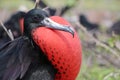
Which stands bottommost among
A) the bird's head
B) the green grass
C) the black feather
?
the green grass

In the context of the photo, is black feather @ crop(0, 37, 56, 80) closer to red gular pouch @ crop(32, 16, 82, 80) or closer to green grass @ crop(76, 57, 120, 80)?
red gular pouch @ crop(32, 16, 82, 80)

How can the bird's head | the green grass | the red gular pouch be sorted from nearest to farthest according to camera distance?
the red gular pouch
the bird's head
the green grass

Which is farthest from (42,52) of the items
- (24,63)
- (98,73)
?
(98,73)

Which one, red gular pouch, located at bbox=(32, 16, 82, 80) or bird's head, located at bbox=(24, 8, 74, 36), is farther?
bird's head, located at bbox=(24, 8, 74, 36)

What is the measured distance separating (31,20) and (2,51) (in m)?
0.29

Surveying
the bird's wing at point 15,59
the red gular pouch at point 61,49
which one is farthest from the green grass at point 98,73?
the bird's wing at point 15,59

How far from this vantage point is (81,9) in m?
12.8

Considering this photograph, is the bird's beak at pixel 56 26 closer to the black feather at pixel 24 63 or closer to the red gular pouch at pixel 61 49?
the red gular pouch at pixel 61 49

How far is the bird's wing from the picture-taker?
149 inches

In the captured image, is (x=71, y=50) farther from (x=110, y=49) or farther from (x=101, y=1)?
(x=101, y=1)

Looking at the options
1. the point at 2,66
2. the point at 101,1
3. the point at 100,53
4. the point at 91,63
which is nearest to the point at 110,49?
the point at 100,53

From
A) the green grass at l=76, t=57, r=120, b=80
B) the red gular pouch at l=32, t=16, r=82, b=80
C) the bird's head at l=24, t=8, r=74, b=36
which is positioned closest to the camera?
the red gular pouch at l=32, t=16, r=82, b=80

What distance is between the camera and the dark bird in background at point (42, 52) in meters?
3.75

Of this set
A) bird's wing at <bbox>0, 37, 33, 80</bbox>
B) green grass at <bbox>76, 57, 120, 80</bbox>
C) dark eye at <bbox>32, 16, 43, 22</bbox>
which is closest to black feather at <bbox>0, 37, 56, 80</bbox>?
bird's wing at <bbox>0, 37, 33, 80</bbox>
